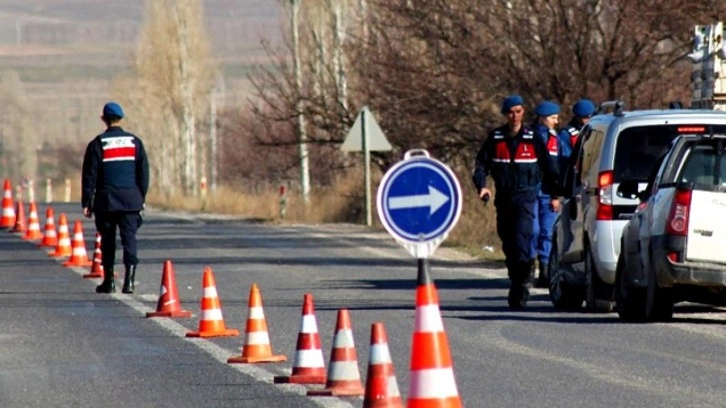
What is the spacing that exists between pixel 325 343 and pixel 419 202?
16.0ft

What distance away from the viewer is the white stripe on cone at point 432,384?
1047cm

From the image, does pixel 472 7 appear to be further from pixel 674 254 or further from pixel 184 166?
pixel 184 166

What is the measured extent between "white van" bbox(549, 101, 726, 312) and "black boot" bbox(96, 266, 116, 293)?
4697 millimetres

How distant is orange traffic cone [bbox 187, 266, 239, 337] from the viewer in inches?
637

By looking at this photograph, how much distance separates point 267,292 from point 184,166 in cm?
6604

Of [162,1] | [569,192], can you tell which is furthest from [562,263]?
[162,1]

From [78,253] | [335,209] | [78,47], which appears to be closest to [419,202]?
[78,253]

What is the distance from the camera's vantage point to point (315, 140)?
42750 mm

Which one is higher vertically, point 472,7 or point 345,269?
point 472,7

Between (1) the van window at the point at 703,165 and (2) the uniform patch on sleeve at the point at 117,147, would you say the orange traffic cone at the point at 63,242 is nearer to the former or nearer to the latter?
(2) the uniform patch on sleeve at the point at 117,147

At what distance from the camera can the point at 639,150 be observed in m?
18.7

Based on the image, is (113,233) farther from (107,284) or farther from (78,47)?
(78,47)

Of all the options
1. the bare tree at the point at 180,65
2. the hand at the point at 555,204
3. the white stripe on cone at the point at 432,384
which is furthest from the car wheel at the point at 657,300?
the bare tree at the point at 180,65

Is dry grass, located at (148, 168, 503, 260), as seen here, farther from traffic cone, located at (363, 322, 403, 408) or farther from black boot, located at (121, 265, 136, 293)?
traffic cone, located at (363, 322, 403, 408)
